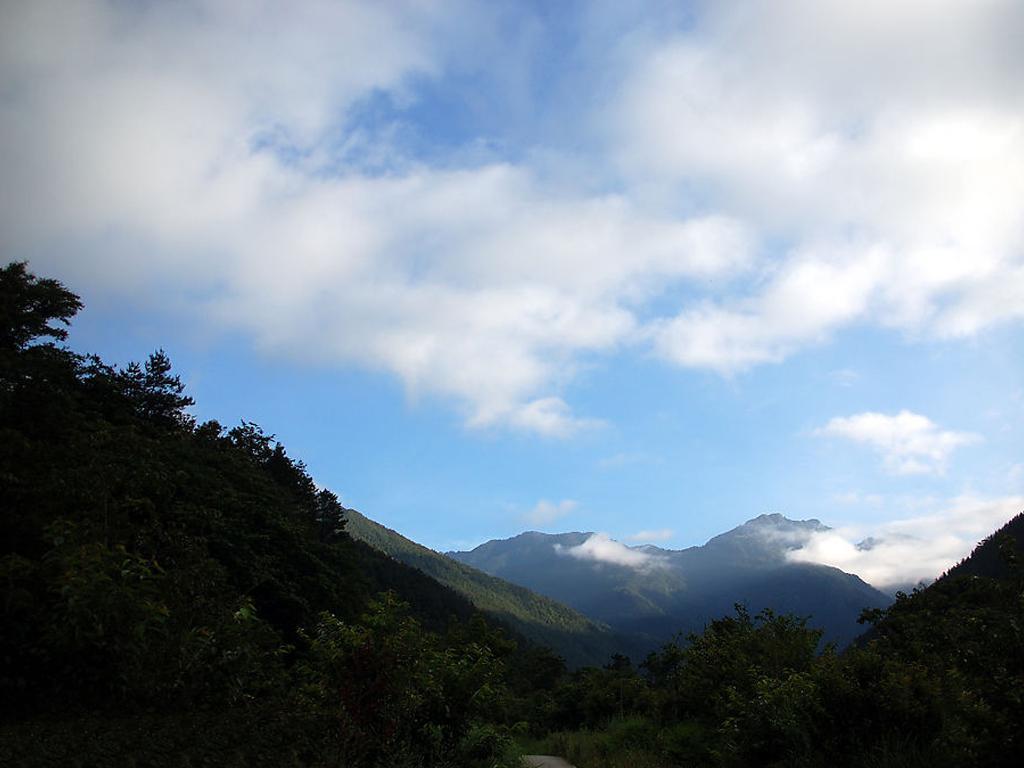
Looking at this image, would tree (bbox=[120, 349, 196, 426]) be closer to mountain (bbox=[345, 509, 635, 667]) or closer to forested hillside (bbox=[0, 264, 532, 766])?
forested hillside (bbox=[0, 264, 532, 766])

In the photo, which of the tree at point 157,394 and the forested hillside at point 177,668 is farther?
the tree at point 157,394

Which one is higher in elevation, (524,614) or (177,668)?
(177,668)

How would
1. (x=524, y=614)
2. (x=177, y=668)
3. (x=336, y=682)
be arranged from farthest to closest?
(x=524, y=614)
(x=336, y=682)
(x=177, y=668)

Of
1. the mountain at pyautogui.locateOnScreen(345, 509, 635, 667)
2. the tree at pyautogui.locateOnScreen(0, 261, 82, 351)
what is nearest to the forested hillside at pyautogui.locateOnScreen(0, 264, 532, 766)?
the tree at pyautogui.locateOnScreen(0, 261, 82, 351)

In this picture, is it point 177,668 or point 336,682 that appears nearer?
point 177,668

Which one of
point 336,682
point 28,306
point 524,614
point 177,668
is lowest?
point 524,614

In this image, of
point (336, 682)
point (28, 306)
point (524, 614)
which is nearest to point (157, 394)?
point (28, 306)

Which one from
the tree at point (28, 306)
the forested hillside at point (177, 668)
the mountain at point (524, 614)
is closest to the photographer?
the forested hillside at point (177, 668)

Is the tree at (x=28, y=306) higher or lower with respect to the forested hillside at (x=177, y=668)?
higher

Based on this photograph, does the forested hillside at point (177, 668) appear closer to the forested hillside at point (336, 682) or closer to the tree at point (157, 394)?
the forested hillside at point (336, 682)

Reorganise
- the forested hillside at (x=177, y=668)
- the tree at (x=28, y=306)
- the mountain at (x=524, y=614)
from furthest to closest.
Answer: the mountain at (x=524, y=614)
the tree at (x=28, y=306)
the forested hillside at (x=177, y=668)

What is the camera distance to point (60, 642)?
6211 mm

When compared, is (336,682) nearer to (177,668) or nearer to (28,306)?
(177,668)

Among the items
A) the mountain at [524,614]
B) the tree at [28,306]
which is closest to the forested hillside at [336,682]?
the tree at [28,306]
